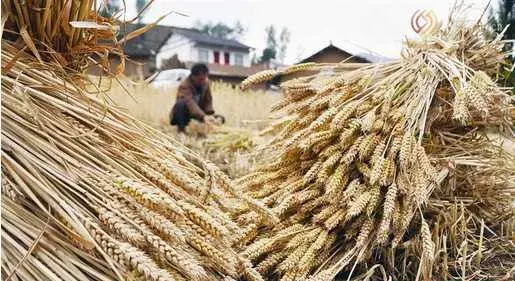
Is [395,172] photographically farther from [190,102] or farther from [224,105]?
[224,105]

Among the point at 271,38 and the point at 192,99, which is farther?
the point at 271,38

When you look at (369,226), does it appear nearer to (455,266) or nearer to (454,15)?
(455,266)

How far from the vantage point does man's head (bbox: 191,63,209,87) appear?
605 cm

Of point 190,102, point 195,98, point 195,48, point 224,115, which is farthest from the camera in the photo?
point 195,48

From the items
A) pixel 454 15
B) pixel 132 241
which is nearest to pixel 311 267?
pixel 132 241

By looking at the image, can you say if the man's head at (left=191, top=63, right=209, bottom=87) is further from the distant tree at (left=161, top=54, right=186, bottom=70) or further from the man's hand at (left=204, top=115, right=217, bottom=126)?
the distant tree at (left=161, top=54, right=186, bottom=70)

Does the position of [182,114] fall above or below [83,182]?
below

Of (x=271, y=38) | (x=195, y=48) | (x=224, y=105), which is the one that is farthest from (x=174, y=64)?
(x=271, y=38)

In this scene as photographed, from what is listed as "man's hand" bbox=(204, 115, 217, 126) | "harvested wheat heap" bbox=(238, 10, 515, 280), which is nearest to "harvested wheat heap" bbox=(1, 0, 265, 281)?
"harvested wheat heap" bbox=(238, 10, 515, 280)

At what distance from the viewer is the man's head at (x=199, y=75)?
6.05m

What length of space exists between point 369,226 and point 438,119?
56 centimetres

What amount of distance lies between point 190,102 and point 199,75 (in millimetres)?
363

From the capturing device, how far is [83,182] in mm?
789

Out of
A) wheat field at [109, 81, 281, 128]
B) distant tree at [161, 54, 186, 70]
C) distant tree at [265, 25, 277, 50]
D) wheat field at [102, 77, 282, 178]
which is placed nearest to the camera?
wheat field at [102, 77, 282, 178]
